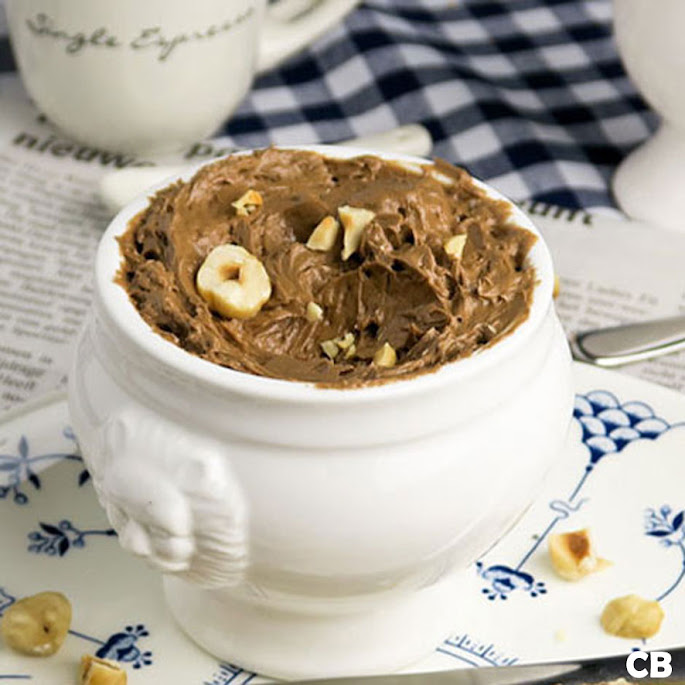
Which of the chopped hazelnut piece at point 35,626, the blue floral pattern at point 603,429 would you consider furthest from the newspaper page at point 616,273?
the chopped hazelnut piece at point 35,626

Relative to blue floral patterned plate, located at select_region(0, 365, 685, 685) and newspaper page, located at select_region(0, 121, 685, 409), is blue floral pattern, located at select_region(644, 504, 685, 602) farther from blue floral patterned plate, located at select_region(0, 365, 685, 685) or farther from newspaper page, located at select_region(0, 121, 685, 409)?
newspaper page, located at select_region(0, 121, 685, 409)

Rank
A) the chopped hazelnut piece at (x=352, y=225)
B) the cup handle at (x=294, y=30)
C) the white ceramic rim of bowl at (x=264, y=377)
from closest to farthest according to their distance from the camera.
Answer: the white ceramic rim of bowl at (x=264, y=377), the chopped hazelnut piece at (x=352, y=225), the cup handle at (x=294, y=30)

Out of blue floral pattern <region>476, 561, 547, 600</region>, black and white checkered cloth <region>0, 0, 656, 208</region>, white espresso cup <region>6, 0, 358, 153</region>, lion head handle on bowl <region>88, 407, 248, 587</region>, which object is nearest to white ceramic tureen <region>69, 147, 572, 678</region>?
lion head handle on bowl <region>88, 407, 248, 587</region>

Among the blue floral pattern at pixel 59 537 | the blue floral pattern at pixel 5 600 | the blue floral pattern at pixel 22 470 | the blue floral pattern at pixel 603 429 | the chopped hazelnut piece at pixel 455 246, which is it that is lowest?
the blue floral pattern at pixel 603 429

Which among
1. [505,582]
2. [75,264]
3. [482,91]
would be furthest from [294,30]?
[505,582]

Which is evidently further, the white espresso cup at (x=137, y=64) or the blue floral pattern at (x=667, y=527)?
the white espresso cup at (x=137, y=64)

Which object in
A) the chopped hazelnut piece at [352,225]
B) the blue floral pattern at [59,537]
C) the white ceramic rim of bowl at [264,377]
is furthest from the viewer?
the blue floral pattern at [59,537]

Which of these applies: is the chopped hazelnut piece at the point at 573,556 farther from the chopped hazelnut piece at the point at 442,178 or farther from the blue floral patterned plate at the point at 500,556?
the chopped hazelnut piece at the point at 442,178

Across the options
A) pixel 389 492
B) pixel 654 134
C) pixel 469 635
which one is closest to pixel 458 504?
pixel 389 492
